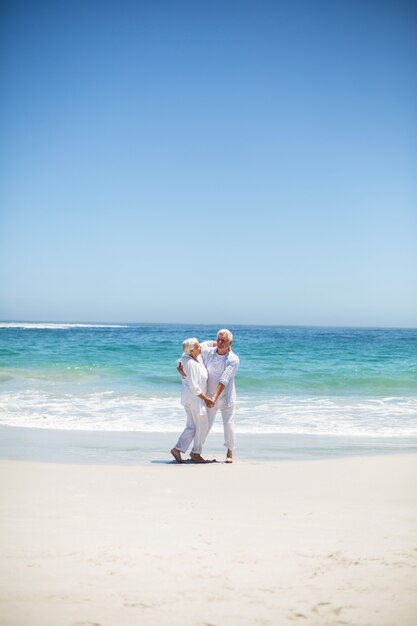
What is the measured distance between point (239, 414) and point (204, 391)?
4560 millimetres

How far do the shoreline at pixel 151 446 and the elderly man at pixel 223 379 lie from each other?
19.2 inches

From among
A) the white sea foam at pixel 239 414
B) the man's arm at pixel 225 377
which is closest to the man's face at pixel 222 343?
the man's arm at pixel 225 377

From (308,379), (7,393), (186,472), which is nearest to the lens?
(186,472)

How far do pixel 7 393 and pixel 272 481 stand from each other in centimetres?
1019

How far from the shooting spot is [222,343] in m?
7.22

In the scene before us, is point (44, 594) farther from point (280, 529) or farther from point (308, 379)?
point (308, 379)

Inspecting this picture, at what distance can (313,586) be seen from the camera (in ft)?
10.2

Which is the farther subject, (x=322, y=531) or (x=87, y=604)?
(x=322, y=531)

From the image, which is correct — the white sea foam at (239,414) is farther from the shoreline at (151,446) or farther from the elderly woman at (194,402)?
the elderly woman at (194,402)

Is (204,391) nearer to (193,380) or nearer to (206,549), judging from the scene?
(193,380)

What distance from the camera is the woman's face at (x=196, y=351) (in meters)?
7.08

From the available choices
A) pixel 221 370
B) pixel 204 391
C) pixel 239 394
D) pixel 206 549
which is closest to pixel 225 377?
pixel 221 370

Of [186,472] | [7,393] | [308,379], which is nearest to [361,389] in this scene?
[308,379]

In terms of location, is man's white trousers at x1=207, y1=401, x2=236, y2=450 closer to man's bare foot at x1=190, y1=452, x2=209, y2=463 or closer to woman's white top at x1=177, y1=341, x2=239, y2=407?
woman's white top at x1=177, y1=341, x2=239, y2=407
